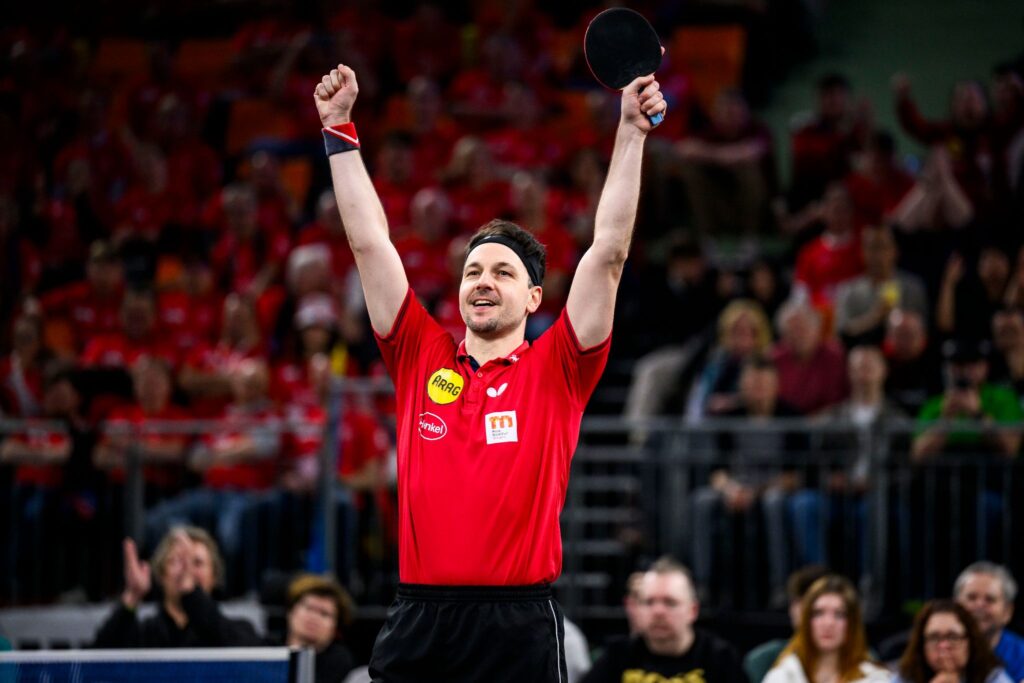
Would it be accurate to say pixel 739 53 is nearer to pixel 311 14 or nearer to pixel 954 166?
pixel 954 166

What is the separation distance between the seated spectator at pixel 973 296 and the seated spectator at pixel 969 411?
70cm

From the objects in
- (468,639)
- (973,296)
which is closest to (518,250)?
(468,639)

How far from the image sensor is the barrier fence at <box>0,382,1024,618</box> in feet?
32.1

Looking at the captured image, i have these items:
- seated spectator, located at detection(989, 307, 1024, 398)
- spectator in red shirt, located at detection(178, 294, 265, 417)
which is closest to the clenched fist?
seated spectator, located at detection(989, 307, 1024, 398)

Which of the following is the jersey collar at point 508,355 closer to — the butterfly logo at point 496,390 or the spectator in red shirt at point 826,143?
the butterfly logo at point 496,390

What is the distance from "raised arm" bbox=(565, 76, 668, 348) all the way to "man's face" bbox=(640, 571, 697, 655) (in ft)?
11.5

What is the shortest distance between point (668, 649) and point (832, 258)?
5.09m

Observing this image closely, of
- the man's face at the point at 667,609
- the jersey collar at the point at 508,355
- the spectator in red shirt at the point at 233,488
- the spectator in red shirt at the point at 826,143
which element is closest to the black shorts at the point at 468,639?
the jersey collar at the point at 508,355

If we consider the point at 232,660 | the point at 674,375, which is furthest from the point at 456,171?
the point at 232,660

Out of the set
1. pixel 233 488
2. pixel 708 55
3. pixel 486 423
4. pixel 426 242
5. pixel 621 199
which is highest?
pixel 708 55

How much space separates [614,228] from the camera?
466 centimetres

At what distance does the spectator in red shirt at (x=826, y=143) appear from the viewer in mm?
13516

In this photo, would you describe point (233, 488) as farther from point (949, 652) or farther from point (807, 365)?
point (949, 652)

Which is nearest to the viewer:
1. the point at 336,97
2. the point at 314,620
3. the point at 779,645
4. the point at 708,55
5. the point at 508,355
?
the point at 508,355
